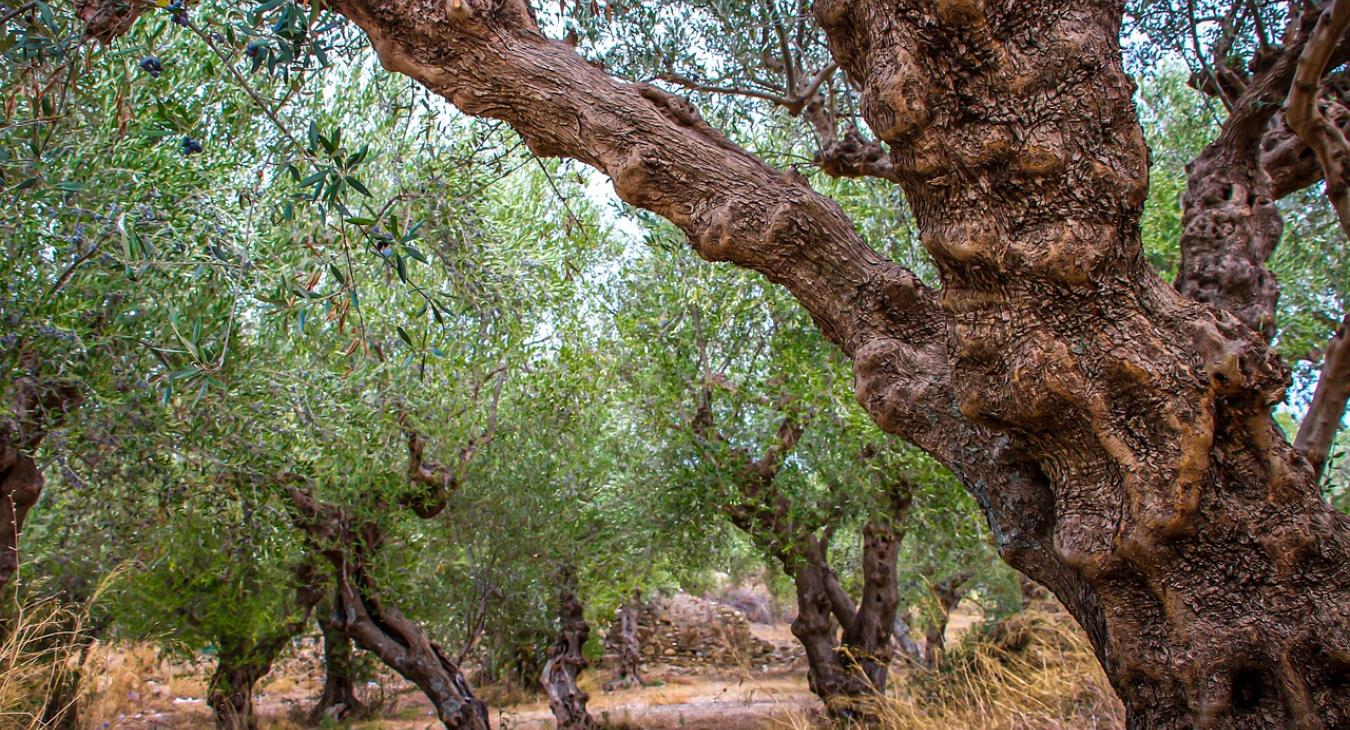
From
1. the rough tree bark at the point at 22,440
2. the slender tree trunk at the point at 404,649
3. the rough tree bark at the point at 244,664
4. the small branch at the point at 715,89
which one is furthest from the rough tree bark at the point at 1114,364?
the rough tree bark at the point at 244,664

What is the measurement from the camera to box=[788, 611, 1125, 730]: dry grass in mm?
5039

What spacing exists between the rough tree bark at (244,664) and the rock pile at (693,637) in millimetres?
10737

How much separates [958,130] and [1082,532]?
1212 mm

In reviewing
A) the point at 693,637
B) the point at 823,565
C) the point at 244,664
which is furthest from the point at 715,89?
the point at 693,637

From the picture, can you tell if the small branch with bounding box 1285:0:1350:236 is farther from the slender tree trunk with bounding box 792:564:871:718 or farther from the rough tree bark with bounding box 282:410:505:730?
the slender tree trunk with bounding box 792:564:871:718

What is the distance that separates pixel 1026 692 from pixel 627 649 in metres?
14.4

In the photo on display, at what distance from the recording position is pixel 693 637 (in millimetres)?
21797

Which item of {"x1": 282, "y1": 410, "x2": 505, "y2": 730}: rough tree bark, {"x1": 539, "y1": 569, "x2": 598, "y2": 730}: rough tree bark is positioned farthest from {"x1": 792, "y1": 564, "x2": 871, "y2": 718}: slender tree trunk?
{"x1": 282, "y1": 410, "x2": 505, "y2": 730}: rough tree bark

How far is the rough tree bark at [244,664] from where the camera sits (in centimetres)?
1095

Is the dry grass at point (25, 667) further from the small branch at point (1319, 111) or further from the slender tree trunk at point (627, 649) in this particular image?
the slender tree trunk at point (627, 649)

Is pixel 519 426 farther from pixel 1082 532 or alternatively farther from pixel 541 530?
pixel 1082 532

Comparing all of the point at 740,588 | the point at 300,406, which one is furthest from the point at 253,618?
the point at 740,588

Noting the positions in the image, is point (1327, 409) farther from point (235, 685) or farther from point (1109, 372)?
point (235, 685)

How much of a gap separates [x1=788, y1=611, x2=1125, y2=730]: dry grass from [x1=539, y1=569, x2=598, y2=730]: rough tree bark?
3.92 metres
